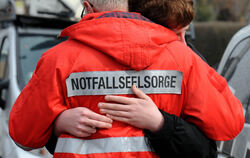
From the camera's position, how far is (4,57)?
4398mm

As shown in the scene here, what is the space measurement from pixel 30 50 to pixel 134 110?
3.01 m

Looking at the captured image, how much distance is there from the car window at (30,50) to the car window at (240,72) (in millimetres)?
2144

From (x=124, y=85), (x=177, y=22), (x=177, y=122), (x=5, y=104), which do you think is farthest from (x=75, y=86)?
(x=5, y=104)

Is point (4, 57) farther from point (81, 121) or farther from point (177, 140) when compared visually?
point (177, 140)

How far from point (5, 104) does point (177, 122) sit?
275cm

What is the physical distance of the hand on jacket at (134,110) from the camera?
4.53ft

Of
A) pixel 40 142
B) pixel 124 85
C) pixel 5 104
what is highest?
pixel 124 85

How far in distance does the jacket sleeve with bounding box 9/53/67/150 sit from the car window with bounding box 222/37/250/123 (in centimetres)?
120

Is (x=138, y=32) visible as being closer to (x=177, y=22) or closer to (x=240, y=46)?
(x=177, y=22)

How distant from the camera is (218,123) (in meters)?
1.42

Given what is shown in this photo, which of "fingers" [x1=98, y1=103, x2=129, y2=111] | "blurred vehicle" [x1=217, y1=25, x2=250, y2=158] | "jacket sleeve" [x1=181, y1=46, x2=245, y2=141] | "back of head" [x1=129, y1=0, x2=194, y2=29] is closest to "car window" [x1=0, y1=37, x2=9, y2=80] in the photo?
"blurred vehicle" [x1=217, y1=25, x2=250, y2=158]

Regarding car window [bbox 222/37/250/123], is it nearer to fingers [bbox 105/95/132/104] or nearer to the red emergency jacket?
the red emergency jacket

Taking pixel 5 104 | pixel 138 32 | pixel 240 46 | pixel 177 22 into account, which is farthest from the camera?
pixel 5 104

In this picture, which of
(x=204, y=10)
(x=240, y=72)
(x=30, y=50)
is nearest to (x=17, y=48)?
(x=30, y=50)
